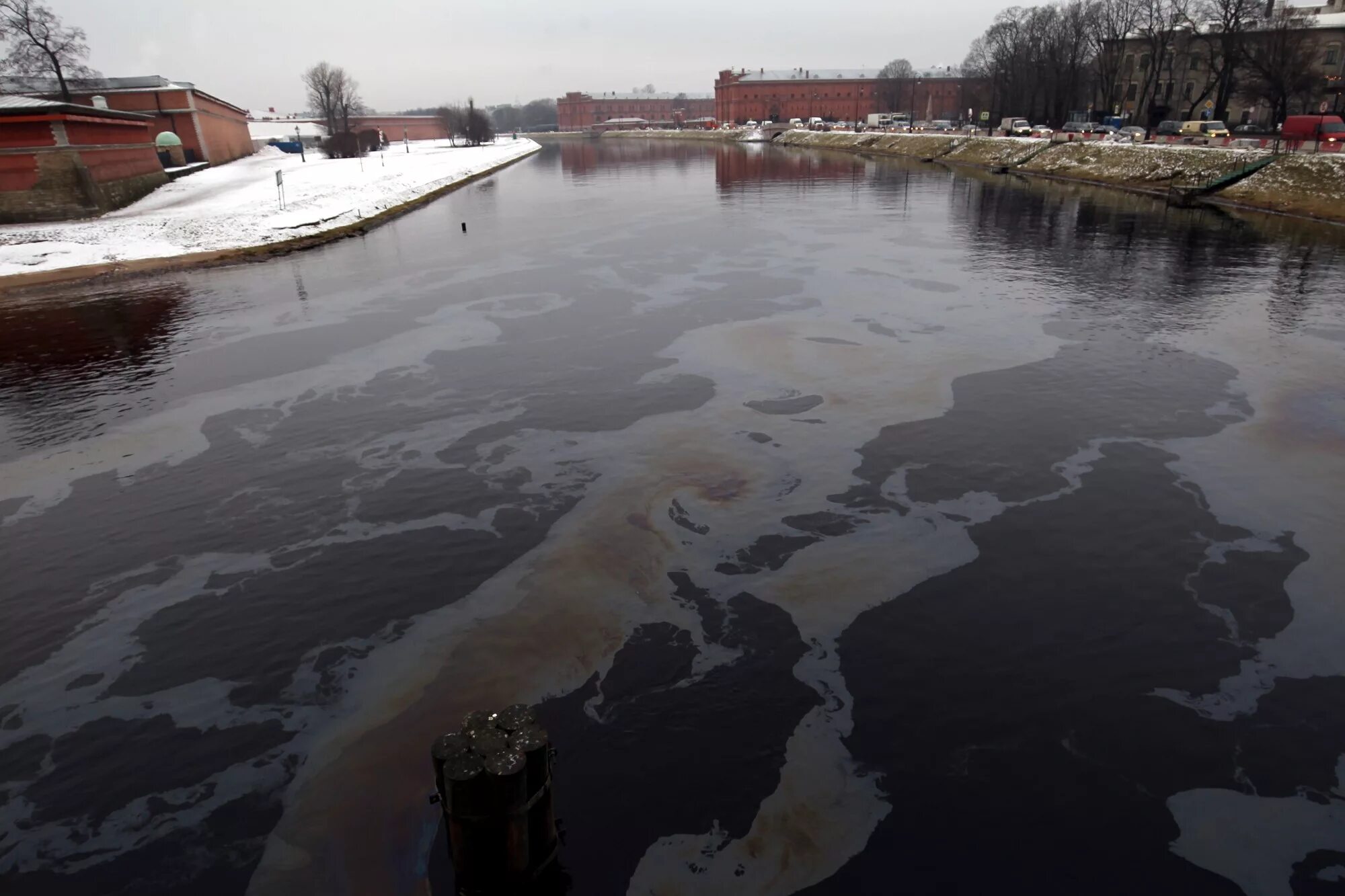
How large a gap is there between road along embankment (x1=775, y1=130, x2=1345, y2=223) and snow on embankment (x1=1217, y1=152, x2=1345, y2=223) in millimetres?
36

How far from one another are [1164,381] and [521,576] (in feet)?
52.4

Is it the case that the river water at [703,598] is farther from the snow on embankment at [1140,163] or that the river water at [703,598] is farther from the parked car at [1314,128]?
the parked car at [1314,128]

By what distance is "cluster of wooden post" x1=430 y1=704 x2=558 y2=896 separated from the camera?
20.6 feet

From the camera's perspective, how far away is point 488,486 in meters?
14.9

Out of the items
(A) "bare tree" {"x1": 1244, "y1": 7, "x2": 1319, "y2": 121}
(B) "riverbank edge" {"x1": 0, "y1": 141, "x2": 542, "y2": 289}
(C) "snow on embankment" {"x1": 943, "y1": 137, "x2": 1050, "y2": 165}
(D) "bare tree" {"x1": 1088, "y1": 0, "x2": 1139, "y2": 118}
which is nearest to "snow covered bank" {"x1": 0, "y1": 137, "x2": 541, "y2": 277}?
(B) "riverbank edge" {"x1": 0, "y1": 141, "x2": 542, "y2": 289}

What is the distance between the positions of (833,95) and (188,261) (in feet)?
562

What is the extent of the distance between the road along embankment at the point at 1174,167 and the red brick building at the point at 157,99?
233 ft

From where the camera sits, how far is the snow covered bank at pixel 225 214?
122 feet

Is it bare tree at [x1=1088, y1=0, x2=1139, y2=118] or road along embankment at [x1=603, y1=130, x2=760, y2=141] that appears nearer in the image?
bare tree at [x1=1088, y1=0, x2=1139, y2=118]

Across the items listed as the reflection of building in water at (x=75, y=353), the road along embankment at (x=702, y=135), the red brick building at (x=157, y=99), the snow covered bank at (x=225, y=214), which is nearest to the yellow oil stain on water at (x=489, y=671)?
the reflection of building in water at (x=75, y=353)

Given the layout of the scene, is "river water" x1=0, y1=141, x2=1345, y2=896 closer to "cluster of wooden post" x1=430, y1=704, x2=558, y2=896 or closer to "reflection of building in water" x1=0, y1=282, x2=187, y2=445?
"reflection of building in water" x1=0, y1=282, x2=187, y2=445

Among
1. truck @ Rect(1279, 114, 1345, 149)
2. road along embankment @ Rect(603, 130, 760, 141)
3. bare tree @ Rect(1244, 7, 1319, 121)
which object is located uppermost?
bare tree @ Rect(1244, 7, 1319, 121)

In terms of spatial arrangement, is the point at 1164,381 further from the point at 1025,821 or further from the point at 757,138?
the point at 757,138

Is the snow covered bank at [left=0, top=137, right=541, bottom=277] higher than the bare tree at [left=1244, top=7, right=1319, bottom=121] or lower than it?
lower
